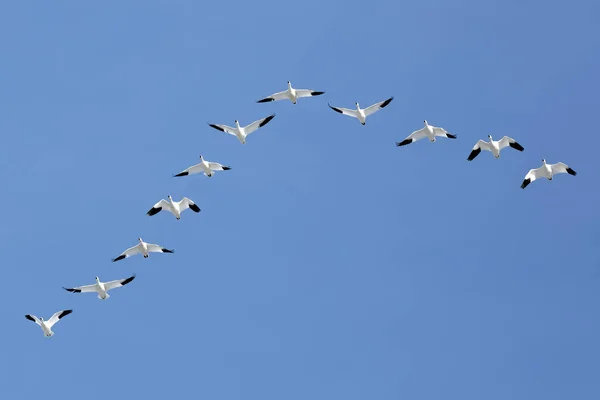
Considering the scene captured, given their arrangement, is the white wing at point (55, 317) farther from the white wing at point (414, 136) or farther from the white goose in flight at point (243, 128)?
the white wing at point (414, 136)

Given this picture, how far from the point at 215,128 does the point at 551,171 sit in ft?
61.0

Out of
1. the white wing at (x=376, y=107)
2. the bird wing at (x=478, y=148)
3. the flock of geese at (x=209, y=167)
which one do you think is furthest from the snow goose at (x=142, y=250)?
the bird wing at (x=478, y=148)

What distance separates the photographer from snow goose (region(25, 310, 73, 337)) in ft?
268

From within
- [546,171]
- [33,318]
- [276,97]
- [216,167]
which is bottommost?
[33,318]

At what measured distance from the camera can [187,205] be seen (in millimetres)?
82562

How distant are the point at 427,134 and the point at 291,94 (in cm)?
792

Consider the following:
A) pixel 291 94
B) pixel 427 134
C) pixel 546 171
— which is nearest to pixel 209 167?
pixel 291 94

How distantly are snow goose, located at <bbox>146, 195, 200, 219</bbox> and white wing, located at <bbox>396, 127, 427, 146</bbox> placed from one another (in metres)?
12.0

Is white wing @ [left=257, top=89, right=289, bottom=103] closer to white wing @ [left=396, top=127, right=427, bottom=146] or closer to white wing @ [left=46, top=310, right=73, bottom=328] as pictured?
white wing @ [left=396, top=127, right=427, bottom=146]

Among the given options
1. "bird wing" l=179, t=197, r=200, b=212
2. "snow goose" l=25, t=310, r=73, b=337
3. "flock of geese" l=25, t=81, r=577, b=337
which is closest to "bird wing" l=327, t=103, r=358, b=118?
"flock of geese" l=25, t=81, r=577, b=337

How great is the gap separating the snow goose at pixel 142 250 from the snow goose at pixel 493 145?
699 inches

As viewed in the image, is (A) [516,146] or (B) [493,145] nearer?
(B) [493,145]

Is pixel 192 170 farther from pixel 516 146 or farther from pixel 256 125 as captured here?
pixel 516 146

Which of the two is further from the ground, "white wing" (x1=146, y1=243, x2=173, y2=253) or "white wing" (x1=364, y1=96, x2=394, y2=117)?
"white wing" (x1=364, y1=96, x2=394, y2=117)
